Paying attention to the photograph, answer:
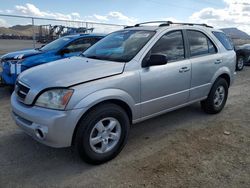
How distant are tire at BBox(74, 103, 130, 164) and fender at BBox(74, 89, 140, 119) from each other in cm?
10

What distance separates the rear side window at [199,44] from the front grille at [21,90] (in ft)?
9.17

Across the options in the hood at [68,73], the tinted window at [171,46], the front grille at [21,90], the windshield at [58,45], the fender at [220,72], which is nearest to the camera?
the hood at [68,73]

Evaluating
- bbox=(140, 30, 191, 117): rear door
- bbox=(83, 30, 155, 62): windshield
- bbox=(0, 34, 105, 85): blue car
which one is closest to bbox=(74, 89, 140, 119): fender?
bbox=(140, 30, 191, 117): rear door

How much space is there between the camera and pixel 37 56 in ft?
21.9

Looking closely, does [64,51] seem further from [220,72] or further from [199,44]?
[220,72]

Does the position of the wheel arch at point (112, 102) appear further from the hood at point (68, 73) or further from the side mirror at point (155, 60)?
the side mirror at point (155, 60)

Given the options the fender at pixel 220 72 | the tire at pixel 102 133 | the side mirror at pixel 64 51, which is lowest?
the tire at pixel 102 133

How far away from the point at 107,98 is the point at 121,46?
1.22 metres

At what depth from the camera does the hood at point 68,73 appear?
10.5ft

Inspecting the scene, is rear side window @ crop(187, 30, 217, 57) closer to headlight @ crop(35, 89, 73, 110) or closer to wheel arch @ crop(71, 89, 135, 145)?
wheel arch @ crop(71, 89, 135, 145)

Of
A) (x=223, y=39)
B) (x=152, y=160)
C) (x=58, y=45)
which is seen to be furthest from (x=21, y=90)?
(x=223, y=39)

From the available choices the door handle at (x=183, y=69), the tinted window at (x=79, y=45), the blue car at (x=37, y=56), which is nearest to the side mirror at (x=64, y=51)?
the blue car at (x=37, y=56)

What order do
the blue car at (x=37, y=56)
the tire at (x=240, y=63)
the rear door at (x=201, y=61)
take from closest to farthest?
the rear door at (x=201, y=61) < the blue car at (x=37, y=56) < the tire at (x=240, y=63)

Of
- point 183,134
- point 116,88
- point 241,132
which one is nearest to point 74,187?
point 116,88
